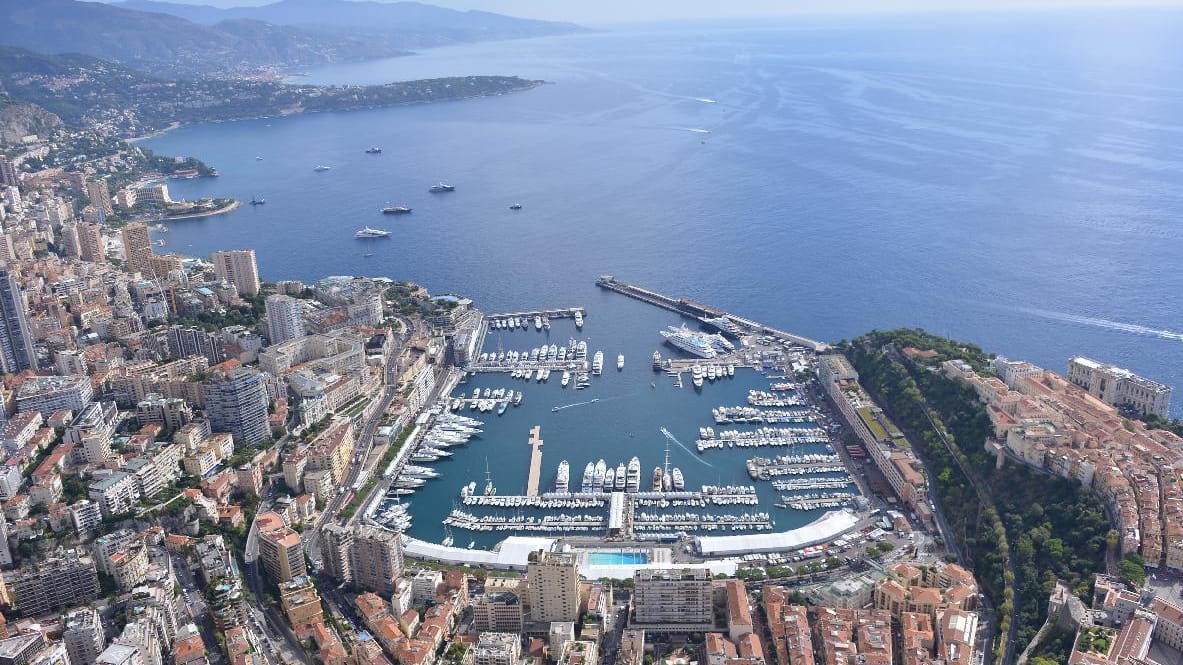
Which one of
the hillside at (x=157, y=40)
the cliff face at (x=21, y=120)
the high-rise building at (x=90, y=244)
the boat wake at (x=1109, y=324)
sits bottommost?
the boat wake at (x=1109, y=324)

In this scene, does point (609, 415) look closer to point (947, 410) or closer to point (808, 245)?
point (947, 410)

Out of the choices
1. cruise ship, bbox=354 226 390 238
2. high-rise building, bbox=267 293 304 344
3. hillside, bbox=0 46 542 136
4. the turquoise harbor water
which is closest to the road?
the turquoise harbor water

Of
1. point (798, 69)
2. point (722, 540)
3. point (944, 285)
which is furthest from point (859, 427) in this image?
point (798, 69)

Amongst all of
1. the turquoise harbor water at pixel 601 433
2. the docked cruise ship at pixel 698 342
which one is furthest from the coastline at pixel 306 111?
the docked cruise ship at pixel 698 342

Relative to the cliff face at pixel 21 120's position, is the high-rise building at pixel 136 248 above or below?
below

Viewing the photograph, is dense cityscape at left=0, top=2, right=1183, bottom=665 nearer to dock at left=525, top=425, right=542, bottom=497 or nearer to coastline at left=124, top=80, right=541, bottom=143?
dock at left=525, top=425, right=542, bottom=497

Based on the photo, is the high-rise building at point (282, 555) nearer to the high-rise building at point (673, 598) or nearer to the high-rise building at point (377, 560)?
the high-rise building at point (377, 560)
